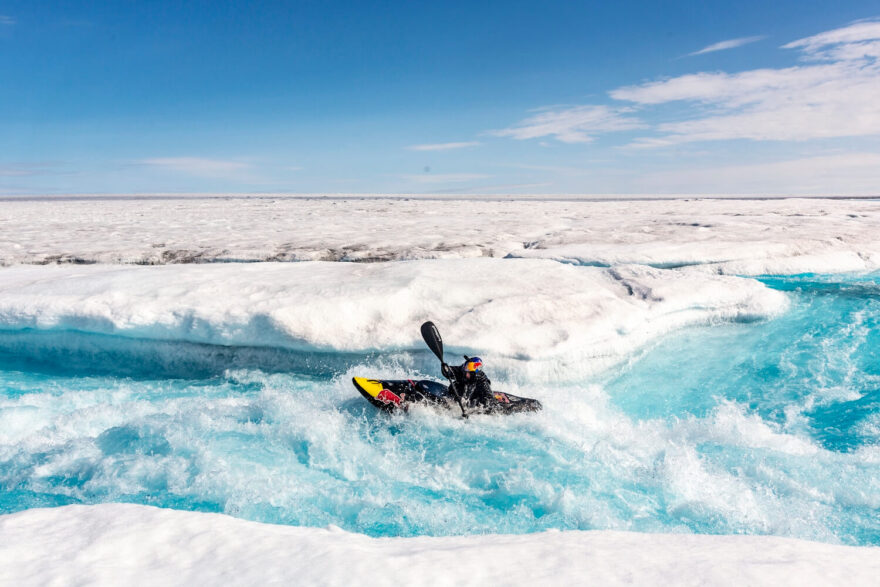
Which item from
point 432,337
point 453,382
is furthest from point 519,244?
point 453,382

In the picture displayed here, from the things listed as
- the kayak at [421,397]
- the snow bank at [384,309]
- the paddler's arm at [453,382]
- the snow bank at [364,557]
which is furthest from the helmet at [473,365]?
the snow bank at [364,557]

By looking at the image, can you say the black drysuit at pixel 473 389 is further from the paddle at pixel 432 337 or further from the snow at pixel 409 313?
the snow at pixel 409 313

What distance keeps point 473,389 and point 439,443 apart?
2.27ft

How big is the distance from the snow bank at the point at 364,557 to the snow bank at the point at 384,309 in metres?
4.06

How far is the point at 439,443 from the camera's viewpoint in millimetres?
5504

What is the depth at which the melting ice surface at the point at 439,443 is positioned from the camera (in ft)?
14.6

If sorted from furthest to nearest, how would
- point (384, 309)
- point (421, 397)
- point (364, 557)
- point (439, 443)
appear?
point (384, 309)
point (421, 397)
point (439, 443)
point (364, 557)

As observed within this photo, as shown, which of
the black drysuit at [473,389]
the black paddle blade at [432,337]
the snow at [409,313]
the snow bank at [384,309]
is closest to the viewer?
the snow at [409,313]

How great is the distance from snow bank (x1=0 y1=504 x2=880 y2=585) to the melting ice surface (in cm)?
135

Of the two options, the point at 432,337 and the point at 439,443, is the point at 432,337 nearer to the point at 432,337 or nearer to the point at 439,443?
the point at 432,337

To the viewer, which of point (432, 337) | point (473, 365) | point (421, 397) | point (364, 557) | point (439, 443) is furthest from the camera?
point (432, 337)

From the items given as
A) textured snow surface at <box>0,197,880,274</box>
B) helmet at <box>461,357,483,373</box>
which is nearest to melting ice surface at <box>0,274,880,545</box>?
helmet at <box>461,357,483,373</box>

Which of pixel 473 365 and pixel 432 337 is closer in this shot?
pixel 473 365

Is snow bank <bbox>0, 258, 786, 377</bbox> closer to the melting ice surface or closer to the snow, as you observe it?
the snow
